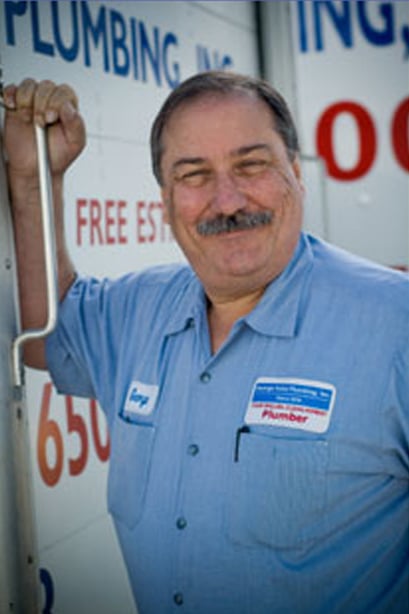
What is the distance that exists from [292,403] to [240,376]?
5.1 inches

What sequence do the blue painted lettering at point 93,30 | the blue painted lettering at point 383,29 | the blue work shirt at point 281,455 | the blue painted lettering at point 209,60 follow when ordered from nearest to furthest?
the blue work shirt at point 281,455 → the blue painted lettering at point 93,30 → the blue painted lettering at point 209,60 → the blue painted lettering at point 383,29

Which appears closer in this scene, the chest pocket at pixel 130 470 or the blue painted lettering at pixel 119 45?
the chest pocket at pixel 130 470

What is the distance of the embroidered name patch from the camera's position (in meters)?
1.77

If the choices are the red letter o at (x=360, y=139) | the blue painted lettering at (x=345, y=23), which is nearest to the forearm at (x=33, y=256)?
the red letter o at (x=360, y=139)

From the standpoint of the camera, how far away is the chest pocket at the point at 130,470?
197 cm

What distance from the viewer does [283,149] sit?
197cm

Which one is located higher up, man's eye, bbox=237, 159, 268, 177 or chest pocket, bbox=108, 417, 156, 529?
man's eye, bbox=237, 159, 268, 177

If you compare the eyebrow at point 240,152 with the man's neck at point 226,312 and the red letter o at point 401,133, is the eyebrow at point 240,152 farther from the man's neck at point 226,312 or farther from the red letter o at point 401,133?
the red letter o at point 401,133

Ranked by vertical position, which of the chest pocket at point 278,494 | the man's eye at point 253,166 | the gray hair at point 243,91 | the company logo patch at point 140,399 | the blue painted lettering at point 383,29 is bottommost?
the chest pocket at point 278,494

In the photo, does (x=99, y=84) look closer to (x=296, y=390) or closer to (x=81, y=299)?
(x=81, y=299)

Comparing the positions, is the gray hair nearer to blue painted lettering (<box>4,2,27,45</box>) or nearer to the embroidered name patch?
blue painted lettering (<box>4,2,27,45</box>)

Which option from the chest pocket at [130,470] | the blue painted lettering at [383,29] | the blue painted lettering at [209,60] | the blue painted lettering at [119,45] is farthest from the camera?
the blue painted lettering at [383,29]

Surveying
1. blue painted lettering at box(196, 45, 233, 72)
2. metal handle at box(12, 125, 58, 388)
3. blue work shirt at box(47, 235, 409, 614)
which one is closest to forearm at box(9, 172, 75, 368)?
metal handle at box(12, 125, 58, 388)

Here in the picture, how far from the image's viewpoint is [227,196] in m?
1.92
